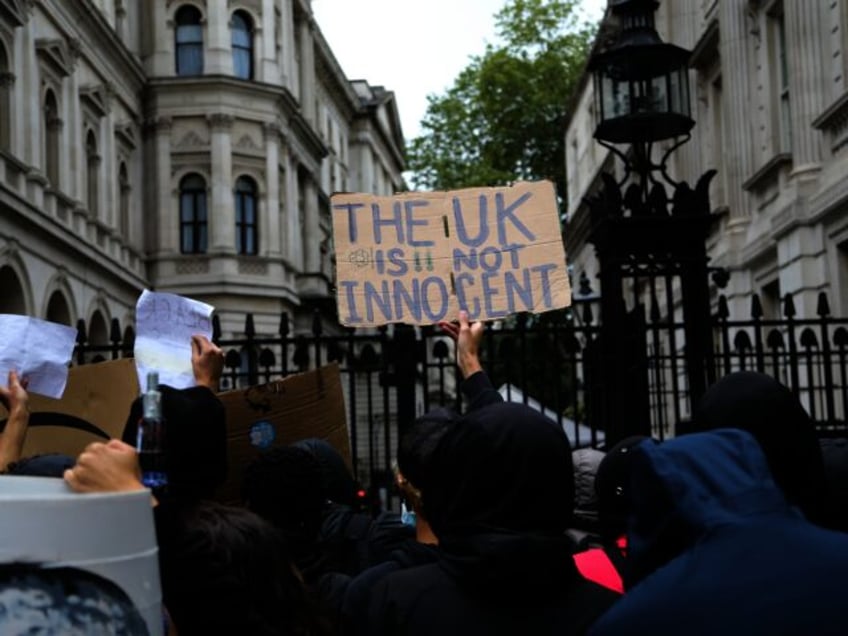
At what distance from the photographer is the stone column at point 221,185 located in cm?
4059

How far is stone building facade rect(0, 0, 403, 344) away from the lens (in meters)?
26.8

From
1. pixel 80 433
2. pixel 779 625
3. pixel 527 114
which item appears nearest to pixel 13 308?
pixel 80 433

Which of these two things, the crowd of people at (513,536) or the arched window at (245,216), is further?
the arched window at (245,216)

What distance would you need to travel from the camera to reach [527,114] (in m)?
49.8

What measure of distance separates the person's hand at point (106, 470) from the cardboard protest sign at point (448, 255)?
3.57 m

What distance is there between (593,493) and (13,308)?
22483 millimetres

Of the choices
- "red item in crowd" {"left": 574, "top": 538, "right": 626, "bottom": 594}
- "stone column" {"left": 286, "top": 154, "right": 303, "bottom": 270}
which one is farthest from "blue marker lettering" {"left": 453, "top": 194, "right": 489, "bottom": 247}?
"stone column" {"left": 286, "top": 154, "right": 303, "bottom": 270}

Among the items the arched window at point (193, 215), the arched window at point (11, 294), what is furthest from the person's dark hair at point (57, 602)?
the arched window at point (193, 215)

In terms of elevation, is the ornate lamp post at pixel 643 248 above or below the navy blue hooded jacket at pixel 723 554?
above

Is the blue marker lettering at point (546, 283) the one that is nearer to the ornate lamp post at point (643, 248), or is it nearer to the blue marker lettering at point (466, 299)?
the blue marker lettering at point (466, 299)

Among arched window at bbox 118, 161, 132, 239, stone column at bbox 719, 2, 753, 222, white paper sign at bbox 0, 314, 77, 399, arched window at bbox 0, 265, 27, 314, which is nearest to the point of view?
white paper sign at bbox 0, 314, 77, 399

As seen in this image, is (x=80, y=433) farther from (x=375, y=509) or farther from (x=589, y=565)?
(x=375, y=509)

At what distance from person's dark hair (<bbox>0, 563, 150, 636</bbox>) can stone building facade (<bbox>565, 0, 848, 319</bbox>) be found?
13534mm

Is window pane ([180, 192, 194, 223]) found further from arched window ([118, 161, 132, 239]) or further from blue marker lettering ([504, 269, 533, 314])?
blue marker lettering ([504, 269, 533, 314])
